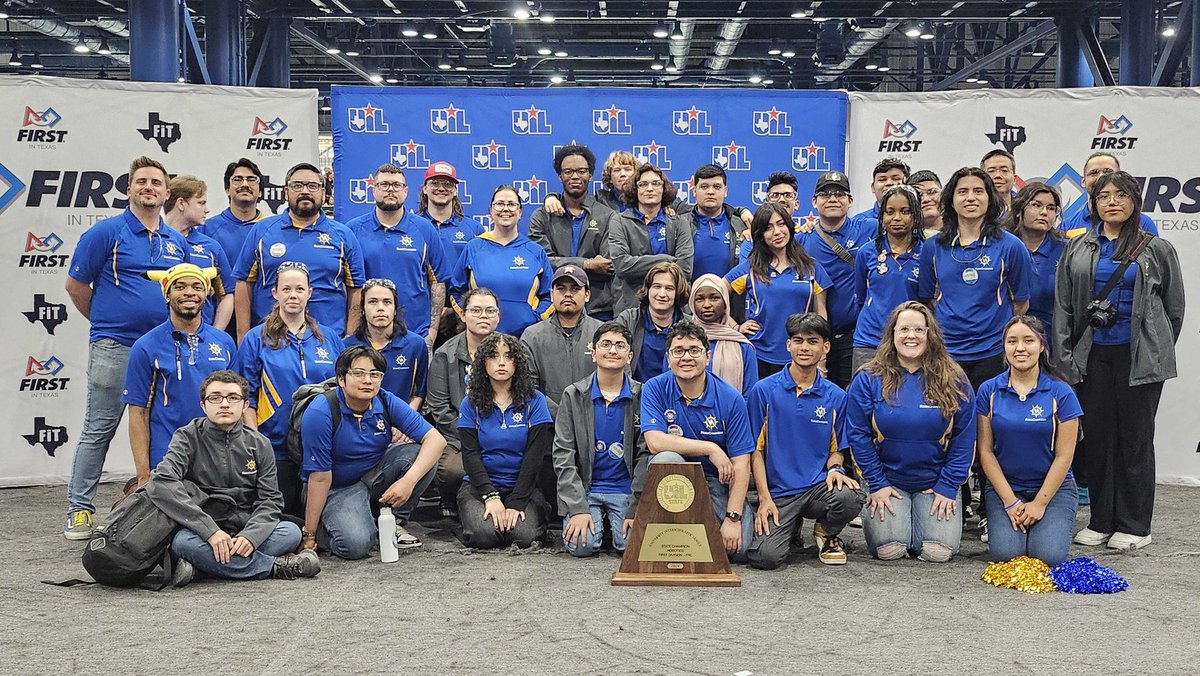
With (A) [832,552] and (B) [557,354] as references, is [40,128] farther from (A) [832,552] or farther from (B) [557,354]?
(A) [832,552]

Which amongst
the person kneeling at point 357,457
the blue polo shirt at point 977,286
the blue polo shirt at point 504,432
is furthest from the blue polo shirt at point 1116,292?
the person kneeling at point 357,457

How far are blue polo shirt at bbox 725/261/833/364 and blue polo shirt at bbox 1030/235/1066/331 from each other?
1.17m

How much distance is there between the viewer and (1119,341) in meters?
5.47

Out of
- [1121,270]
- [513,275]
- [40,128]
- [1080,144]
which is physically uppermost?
[1080,144]

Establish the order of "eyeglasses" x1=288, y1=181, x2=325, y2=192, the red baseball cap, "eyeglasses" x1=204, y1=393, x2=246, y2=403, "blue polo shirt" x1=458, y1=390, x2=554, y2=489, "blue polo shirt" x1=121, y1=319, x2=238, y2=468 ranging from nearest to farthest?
"eyeglasses" x1=204, y1=393, x2=246, y2=403
"blue polo shirt" x1=121, y1=319, x2=238, y2=468
"blue polo shirt" x1=458, y1=390, x2=554, y2=489
"eyeglasses" x1=288, y1=181, x2=325, y2=192
the red baseball cap

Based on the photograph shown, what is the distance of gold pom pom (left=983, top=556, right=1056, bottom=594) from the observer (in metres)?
4.60

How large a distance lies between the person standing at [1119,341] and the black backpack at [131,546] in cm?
420

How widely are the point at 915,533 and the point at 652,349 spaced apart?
155 centimetres

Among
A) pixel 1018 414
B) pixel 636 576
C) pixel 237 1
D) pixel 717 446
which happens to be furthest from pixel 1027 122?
pixel 237 1

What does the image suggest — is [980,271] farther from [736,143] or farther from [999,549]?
[736,143]

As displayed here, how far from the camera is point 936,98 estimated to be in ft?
24.4

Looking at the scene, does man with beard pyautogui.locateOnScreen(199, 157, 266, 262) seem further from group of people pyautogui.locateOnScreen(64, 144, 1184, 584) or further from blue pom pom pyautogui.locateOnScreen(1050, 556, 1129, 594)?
blue pom pom pyautogui.locateOnScreen(1050, 556, 1129, 594)

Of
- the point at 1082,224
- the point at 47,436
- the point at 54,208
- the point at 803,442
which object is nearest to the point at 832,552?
the point at 803,442

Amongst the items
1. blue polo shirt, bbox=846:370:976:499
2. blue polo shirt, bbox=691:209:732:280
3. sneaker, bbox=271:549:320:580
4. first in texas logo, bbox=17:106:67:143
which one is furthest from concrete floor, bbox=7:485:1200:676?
first in texas logo, bbox=17:106:67:143
